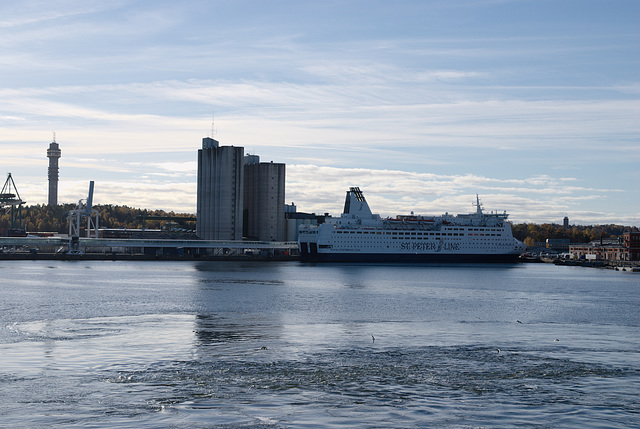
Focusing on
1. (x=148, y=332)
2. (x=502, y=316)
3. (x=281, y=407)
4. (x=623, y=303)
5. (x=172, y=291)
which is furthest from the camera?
(x=172, y=291)

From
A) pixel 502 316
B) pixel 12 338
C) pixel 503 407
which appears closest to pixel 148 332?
pixel 12 338

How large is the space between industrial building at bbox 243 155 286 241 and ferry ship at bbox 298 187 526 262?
23292mm

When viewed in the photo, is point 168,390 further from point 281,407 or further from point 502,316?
point 502,316

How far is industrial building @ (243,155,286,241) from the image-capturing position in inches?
5207

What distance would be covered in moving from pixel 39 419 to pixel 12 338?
11337 millimetres

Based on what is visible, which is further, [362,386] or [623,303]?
[623,303]

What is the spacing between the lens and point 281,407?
646 inches

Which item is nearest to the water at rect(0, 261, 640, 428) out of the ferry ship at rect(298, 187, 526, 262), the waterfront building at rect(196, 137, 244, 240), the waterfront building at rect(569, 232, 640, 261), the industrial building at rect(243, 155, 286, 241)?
the ferry ship at rect(298, 187, 526, 262)

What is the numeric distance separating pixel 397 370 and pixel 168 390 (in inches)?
273

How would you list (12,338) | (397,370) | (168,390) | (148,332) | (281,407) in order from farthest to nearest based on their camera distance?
(148,332), (12,338), (397,370), (168,390), (281,407)

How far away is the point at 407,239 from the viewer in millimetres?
107312

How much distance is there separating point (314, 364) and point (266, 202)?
11192 cm

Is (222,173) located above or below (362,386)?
above

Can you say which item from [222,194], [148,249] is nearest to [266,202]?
[222,194]
